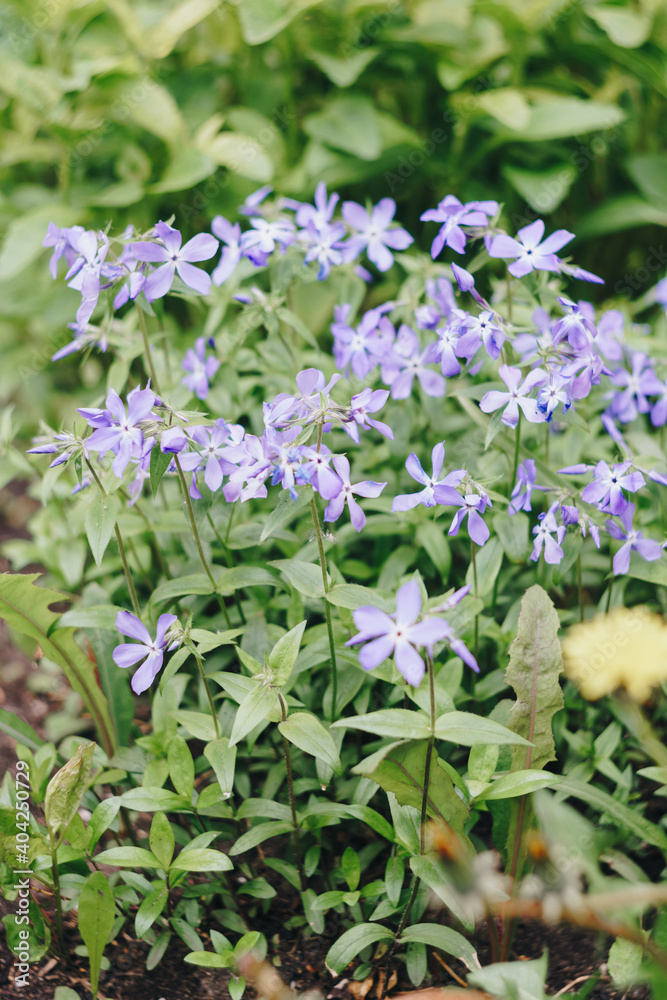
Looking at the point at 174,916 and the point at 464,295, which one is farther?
the point at 464,295

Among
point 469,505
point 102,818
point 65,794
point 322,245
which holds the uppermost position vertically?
point 322,245

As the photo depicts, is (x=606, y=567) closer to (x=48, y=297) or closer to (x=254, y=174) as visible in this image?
(x=254, y=174)

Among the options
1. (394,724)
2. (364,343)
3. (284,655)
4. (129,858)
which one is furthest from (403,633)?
(364,343)

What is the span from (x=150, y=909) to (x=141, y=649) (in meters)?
0.58

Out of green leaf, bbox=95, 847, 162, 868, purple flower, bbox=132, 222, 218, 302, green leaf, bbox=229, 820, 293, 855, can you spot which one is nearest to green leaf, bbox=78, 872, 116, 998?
green leaf, bbox=95, 847, 162, 868

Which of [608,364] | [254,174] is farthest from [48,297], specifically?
[608,364]

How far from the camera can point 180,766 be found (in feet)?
6.21

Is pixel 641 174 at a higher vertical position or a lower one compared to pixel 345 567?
higher

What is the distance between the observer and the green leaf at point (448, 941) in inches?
67.7

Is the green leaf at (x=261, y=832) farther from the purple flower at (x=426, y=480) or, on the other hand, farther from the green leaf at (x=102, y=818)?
the purple flower at (x=426, y=480)

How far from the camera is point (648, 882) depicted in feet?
6.32

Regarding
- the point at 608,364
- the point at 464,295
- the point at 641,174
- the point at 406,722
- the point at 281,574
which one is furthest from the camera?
the point at 641,174

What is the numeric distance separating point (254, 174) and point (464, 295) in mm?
1208

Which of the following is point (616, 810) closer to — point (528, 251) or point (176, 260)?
point (528, 251)
